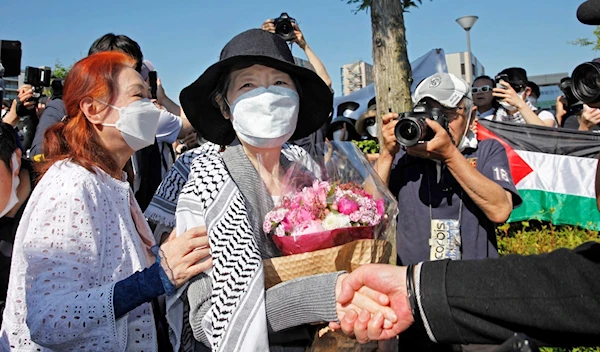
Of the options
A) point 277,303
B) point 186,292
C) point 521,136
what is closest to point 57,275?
point 186,292

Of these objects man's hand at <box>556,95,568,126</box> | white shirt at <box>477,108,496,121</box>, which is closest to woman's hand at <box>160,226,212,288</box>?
white shirt at <box>477,108,496,121</box>

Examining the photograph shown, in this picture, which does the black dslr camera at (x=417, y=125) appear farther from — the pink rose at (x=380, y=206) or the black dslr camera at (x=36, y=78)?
the black dslr camera at (x=36, y=78)

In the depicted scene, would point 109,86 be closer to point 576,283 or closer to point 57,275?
point 57,275

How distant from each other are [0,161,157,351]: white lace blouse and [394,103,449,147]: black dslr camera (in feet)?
4.81

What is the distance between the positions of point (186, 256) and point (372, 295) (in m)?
0.71

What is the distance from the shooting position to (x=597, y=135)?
7.09 metres

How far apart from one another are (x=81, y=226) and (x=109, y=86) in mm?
752

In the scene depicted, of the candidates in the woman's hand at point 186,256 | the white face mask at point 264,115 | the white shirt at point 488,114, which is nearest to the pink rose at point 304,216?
the woman's hand at point 186,256

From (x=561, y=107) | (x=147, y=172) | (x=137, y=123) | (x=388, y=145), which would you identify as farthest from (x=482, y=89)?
(x=137, y=123)

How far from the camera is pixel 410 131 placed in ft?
9.71

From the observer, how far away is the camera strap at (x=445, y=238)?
9.88ft

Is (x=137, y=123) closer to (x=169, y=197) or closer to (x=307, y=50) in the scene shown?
(x=169, y=197)

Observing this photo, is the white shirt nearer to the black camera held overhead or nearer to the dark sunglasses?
the dark sunglasses

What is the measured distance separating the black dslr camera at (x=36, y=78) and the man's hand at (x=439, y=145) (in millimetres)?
4185
